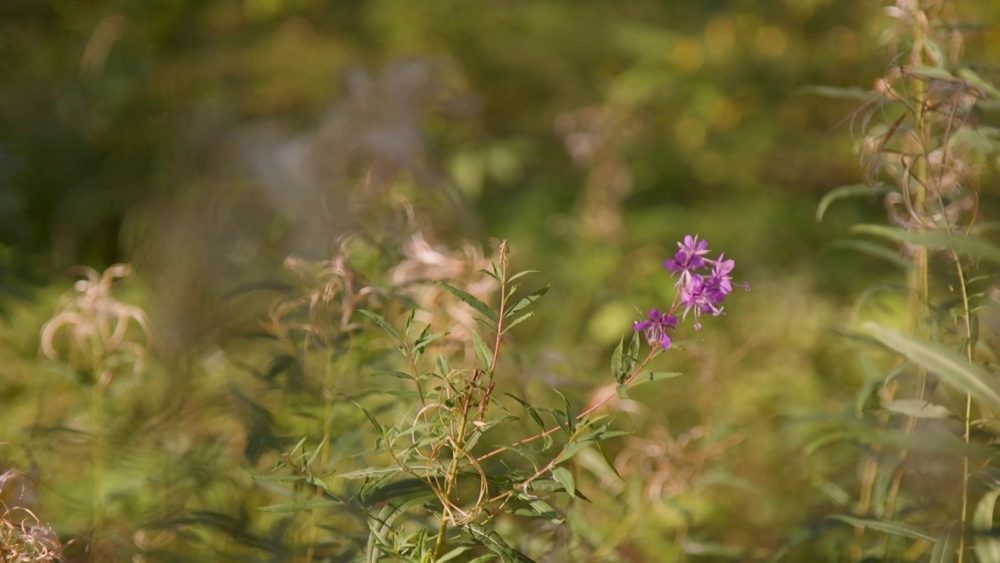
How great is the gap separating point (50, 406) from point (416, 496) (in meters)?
1.72


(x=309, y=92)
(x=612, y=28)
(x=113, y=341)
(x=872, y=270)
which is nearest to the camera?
(x=113, y=341)

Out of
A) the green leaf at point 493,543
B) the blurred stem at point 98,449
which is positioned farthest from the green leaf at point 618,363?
the blurred stem at point 98,449

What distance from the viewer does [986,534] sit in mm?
1163

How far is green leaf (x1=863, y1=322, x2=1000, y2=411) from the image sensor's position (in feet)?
3.64

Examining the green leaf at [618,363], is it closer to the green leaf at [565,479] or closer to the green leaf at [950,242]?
the green leaf at [565,479]

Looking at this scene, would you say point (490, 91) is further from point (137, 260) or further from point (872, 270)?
point (137, 260)

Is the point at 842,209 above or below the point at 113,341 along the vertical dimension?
below

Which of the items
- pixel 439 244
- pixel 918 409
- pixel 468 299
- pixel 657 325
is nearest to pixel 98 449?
pixel 439 244

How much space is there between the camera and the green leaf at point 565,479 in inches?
42.4

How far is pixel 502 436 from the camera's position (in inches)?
86.0

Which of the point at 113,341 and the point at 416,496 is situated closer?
the point at 416,496

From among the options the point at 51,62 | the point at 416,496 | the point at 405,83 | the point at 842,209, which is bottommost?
the point at 842,209

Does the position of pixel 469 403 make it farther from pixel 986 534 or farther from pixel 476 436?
pixel 986 534

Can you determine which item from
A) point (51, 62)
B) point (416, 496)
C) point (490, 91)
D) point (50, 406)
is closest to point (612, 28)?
point (490, 91)
